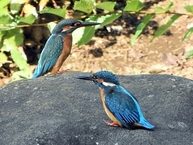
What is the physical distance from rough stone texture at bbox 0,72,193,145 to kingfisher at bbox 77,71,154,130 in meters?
0.07

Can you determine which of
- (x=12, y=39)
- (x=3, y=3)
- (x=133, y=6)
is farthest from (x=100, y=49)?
(x=133, y=6)

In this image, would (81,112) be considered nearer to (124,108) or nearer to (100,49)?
(124,108)

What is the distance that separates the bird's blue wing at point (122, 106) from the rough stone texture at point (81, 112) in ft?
0.36

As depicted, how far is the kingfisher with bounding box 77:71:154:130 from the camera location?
3.73 meters

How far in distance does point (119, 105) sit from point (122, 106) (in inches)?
0.8

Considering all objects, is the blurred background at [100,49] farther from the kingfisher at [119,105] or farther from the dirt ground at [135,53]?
the kingfisher at [119,105]

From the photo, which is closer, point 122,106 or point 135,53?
point 122,106

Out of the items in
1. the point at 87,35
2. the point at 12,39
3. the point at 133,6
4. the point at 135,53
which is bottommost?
the point at 135,53

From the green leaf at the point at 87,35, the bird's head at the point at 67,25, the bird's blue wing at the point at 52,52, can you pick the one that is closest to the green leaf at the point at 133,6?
the green leaf at the point at 87,35

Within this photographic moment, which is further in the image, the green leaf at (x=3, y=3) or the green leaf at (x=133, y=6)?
the green leaf at (x=3, y=3)

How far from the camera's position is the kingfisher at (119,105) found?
12.3ft

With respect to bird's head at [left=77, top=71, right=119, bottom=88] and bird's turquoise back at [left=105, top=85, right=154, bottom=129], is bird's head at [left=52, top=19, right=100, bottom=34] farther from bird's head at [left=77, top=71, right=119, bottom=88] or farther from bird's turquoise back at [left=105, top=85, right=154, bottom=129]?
bird's turquoise back at [left=105, top=85, right=154, bottom=129]

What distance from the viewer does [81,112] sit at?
13.8ft

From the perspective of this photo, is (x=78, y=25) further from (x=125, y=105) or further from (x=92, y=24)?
(x=125, y=105)
